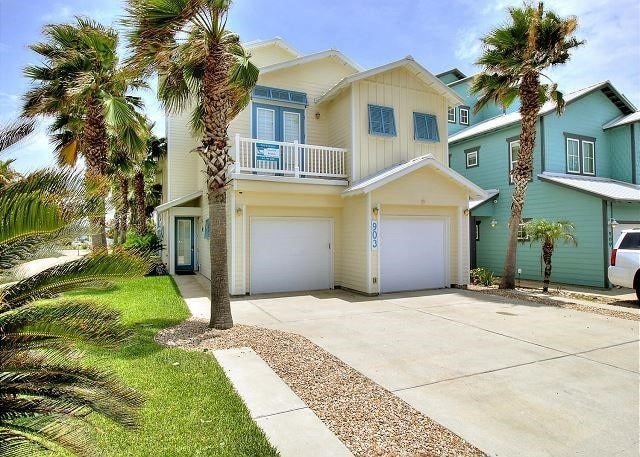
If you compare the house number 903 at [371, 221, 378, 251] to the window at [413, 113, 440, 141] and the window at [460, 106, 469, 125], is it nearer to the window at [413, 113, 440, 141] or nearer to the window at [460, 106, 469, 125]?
the window at [413, 113, 440, 141]

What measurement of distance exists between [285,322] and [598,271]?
39.7 ft

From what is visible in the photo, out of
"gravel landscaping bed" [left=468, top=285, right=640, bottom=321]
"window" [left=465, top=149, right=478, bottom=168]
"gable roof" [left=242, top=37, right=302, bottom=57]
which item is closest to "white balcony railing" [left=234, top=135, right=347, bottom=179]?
"gable roof" [left=242, top=37, right=302, bottom=57]

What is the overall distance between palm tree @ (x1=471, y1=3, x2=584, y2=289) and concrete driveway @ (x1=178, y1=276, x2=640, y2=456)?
4.79m

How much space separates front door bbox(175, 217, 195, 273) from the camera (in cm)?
1848

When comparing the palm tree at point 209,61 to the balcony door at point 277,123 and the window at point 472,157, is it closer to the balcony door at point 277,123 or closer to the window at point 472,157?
the balcony door at point 277,123

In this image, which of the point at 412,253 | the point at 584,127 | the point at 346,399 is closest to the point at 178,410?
the point at 346,399

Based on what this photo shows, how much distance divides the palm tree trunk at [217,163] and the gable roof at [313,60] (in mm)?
5156

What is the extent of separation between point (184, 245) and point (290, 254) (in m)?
8.12

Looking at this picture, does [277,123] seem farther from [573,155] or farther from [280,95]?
[573,155]

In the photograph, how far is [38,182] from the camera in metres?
2.76

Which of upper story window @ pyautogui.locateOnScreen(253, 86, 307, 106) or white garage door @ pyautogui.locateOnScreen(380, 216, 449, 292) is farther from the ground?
upper story window @ pyautogui.locateOnScreen(253, 86, 307, 106)

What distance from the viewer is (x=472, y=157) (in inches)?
755

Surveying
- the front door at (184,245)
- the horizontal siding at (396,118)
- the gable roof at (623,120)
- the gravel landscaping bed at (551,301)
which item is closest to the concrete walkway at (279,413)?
the horizontal siding at (396,118)

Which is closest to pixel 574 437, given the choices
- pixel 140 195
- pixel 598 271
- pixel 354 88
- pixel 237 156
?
pixel 237 156
